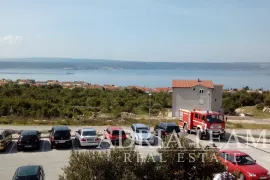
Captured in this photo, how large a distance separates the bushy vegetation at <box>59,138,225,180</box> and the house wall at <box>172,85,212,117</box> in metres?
28.5

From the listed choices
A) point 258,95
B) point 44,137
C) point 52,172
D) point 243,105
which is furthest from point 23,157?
point 258,95

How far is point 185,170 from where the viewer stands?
12.2m

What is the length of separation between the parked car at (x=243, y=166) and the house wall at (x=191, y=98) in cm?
2408

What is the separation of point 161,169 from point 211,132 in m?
13.8

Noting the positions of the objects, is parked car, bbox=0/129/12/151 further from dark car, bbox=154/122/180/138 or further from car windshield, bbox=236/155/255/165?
car windshield, bbox=236/155/255/165

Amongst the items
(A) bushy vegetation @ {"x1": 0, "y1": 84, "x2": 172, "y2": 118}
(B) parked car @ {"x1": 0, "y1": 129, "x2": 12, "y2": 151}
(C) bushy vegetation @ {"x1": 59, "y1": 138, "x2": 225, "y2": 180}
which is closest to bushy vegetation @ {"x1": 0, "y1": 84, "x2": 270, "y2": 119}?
(A) bushy vegetation @ {"x1": 0, "y1": 84, "x2": 172, "y2": 118}

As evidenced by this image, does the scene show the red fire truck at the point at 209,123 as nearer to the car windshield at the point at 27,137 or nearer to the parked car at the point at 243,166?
the parked car at the point at 243,166

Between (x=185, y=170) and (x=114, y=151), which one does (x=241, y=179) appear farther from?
(x=114, y=151)

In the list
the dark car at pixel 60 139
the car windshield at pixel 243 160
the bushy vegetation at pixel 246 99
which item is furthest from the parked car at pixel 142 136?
the bushy vegetation at pixel 246 99

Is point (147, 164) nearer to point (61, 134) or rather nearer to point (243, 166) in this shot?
point (243, 166)

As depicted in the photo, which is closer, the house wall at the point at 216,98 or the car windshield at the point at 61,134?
the car windshield at the point at 61,134

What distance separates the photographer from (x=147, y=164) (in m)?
11.7

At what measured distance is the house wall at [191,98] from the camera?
40906 mm

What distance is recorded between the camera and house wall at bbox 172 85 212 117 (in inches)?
1610
